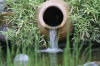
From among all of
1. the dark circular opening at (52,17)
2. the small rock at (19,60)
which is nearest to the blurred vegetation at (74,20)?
the dark circular opening at (52,17)

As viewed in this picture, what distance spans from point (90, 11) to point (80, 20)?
0.22 meters

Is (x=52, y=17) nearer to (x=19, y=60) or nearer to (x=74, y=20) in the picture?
(x=74, y=20)

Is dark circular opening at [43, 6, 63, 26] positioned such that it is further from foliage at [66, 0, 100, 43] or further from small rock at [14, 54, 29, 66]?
small rock at [14, 54, 29, 66]

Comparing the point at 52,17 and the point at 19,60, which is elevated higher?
the point at 52,17

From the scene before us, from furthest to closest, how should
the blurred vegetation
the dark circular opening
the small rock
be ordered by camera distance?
1. the dark circular opening
2. the blurred vegetation
3. the small rock

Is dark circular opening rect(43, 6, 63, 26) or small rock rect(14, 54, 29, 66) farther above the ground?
dark circular opening rect(43, 6, 63, 26)

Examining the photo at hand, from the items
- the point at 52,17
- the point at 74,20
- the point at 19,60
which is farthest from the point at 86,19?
the point at 19,60

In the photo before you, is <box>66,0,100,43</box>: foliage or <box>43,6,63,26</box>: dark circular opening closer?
<box>66,0,100,43</box>: foliage

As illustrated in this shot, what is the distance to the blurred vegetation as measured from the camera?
19.6ft

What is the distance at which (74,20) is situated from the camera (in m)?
6.02

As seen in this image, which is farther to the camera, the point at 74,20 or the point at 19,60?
the point at 74,20

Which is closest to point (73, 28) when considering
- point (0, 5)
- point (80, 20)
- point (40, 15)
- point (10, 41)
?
point (80, 20)

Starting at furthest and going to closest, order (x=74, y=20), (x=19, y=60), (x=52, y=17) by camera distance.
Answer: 1. (x=52, y=17)
2. (x=74, y=20)
3. (x=19, y=60)

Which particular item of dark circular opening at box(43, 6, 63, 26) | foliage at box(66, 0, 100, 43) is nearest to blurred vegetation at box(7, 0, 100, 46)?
foliage at box(66, 0, 100, 43)
